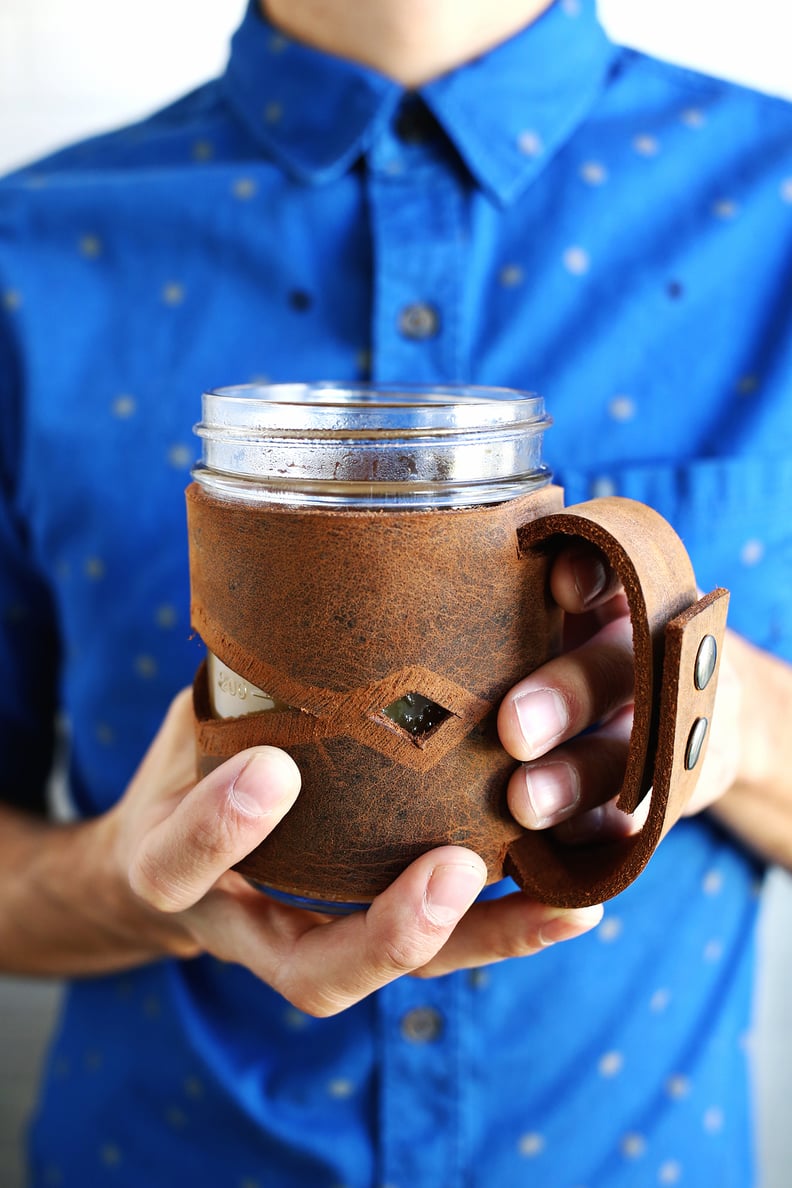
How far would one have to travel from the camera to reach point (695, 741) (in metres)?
0.43

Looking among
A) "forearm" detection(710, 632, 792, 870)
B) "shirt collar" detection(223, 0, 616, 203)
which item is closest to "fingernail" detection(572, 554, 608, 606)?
"forearm" detection(710, 632, 792, 870)

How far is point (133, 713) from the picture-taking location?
0.83m

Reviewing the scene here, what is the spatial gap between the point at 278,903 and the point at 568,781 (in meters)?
0.20

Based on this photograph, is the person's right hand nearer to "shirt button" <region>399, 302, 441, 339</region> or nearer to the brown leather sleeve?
the brown leather sleeve

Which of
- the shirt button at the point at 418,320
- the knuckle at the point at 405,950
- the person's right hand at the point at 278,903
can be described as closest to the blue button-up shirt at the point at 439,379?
the shirt button at the point at 418,320

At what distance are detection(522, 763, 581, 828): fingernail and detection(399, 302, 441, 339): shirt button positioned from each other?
0.41 metres

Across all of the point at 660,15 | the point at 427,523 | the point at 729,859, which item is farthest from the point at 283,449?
the point at 660,15

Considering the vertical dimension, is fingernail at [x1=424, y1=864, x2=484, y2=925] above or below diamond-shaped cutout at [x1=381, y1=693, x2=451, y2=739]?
below

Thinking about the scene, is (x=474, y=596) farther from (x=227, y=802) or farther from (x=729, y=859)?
(x=729, y=859)

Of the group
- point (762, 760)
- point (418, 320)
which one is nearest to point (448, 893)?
point (762, 760)

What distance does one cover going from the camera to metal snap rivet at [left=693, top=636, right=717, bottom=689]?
420 mm

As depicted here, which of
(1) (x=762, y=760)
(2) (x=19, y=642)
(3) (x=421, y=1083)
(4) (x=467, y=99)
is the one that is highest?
(4) (x=467, y=99)

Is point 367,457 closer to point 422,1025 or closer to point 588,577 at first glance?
point 588,577

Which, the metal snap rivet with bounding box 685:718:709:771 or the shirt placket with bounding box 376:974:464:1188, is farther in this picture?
the shirt placket with bounding box 376:974:464:1188
